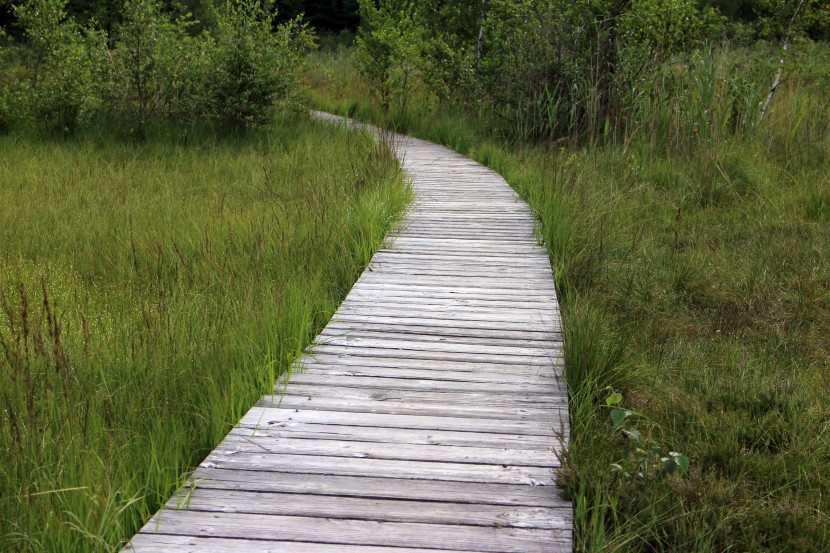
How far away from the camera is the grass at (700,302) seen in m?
2.51

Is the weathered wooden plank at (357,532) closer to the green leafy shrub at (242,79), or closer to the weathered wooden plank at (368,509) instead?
the weathered wooden plank at (368,509)

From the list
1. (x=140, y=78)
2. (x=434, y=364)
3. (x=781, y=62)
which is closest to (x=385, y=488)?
(x=434, y=364)

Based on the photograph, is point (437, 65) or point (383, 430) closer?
point (383, 430)

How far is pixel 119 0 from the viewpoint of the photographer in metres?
15.8

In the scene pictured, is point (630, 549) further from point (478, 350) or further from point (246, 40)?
point (246, 40)

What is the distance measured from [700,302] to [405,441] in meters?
2.95

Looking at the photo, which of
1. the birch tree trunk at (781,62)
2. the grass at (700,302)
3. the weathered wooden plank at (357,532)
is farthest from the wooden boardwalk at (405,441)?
the birch tree trunk at (781,62)

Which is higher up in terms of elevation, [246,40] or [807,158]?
[246,40]

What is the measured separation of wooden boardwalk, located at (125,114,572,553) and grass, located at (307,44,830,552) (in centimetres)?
17

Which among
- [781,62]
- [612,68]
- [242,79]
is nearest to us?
[781,62]

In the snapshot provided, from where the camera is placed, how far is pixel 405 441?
2.70 metres

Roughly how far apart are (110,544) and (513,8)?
9.32m

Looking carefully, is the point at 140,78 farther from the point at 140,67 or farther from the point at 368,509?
the point at 368,509

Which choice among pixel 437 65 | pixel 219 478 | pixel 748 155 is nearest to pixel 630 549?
pixel 219 478
